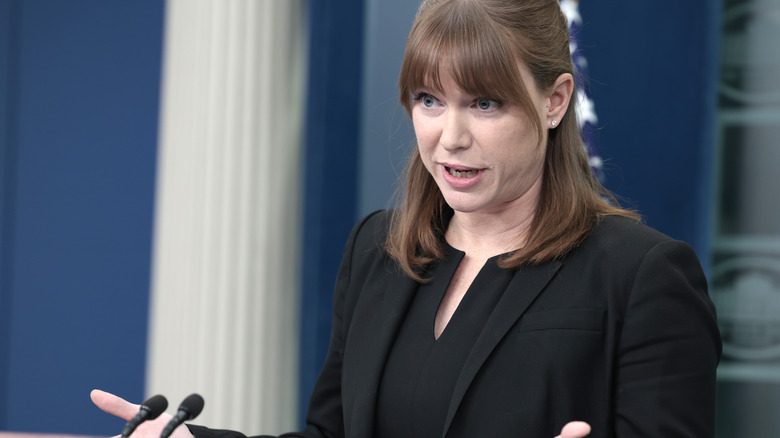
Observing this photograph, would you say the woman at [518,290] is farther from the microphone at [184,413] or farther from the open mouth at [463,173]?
the microphone at [184,413]

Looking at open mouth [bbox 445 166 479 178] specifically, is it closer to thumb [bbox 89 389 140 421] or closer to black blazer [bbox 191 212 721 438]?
black blazer [bbox 191 212 721 438]

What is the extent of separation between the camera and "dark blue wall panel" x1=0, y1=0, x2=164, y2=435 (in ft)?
11.9

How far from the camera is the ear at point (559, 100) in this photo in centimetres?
132

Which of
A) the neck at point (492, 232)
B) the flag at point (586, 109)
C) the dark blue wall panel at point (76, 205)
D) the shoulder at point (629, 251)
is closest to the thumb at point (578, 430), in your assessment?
the shoulder at point (629, 251)

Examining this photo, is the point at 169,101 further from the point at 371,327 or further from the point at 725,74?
the point at 725,74

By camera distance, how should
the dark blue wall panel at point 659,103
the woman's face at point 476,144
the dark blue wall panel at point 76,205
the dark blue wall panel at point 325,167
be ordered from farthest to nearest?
the dark blue wall panel at point 76,205 → the dark blue wall panel at point 325,167 → the dark blue wall panel at point 659,103 → the woman's face at point 476,144

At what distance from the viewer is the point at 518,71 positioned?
1.23 metres

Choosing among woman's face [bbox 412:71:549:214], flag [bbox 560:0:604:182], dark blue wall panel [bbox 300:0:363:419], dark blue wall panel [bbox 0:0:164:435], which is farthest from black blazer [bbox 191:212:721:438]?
dark blue wall panel [bbox 0:0:164:435]

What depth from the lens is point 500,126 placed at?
1.26 metres

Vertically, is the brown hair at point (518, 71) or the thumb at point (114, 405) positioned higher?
the brown hair at point (518, 71)

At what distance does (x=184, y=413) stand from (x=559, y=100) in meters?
0.77

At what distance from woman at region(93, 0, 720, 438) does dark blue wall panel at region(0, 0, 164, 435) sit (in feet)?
7.81

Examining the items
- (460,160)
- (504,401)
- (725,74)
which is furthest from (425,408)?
(725,74)

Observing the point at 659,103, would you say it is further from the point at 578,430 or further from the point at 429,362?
the point at 578,430
